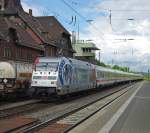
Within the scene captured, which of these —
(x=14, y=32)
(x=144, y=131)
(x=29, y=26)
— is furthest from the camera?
(x=29, y=26)

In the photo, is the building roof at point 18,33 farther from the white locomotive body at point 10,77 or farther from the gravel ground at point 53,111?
the gravel ground at point 53,111

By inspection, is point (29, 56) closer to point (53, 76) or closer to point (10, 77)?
point (10, 77)

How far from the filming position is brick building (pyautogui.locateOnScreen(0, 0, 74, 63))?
56.5m

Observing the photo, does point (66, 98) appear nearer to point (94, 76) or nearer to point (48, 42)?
point (94, 76)

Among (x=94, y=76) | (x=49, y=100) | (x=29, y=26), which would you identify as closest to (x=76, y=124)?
(x=49, y=100)

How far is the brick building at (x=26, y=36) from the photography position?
5653cm

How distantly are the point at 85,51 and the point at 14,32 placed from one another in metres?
73.7

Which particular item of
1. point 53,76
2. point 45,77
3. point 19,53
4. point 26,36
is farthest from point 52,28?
point 53,76

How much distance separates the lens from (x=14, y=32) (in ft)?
190

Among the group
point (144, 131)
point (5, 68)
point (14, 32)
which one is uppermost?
point (14, 32)

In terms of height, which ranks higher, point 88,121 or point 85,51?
point 85,51

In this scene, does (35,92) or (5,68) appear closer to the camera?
(35,92)

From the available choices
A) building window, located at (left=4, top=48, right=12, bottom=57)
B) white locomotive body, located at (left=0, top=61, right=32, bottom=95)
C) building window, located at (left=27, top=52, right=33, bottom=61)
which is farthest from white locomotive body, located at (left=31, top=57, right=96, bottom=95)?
building window, located at (left=27, top=52, right=33, bottom=61)

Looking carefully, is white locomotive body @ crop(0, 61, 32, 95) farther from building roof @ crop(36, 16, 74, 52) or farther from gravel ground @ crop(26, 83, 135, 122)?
building roof @ crop(36, 16, 74, 52)
